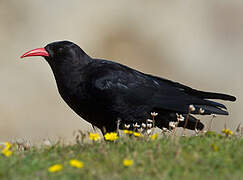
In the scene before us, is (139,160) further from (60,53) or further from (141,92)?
(60,53)

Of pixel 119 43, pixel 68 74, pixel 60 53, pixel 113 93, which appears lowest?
pixel 119 43

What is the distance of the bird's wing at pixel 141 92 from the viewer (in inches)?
242

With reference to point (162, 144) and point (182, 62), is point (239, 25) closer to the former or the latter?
point (182, 62)

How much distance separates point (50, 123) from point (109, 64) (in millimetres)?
9062

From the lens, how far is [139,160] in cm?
396

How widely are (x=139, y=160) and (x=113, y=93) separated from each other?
2.32m

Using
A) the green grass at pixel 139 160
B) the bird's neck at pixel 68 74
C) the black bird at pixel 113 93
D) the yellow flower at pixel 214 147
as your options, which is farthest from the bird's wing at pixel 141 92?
the yellow flower at pixel 214 147

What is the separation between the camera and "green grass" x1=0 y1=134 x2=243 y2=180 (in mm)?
3691

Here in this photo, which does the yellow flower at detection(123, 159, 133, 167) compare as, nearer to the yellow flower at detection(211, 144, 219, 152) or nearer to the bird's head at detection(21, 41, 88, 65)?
the yellow flower at detection(211, 144, 219, 152)

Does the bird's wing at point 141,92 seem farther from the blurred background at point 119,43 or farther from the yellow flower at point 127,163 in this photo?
the blurred background at point 119,43

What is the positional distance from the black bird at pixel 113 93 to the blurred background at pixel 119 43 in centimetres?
851

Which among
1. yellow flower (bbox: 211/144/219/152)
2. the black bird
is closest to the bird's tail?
the black bird

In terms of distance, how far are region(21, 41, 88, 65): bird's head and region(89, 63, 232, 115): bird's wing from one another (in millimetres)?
432

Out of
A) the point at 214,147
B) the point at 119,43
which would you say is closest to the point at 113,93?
the point at 214,147
